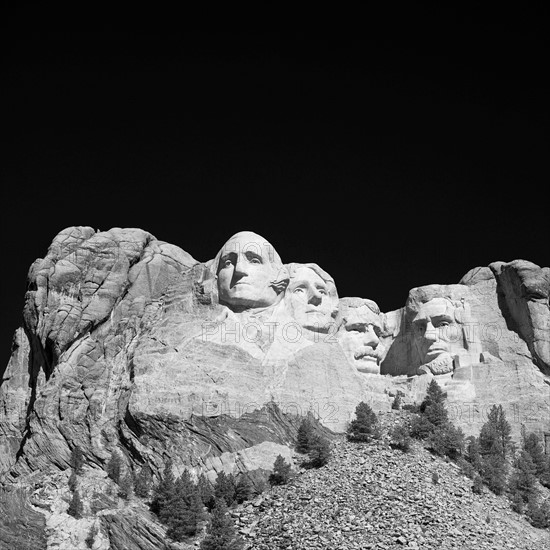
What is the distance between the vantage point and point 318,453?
6825 cm

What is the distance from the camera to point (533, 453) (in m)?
71.9

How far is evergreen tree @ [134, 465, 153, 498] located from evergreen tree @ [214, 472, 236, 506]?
234 cm

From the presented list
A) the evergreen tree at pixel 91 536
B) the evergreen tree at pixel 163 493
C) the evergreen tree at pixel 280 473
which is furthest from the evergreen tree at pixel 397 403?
the evergreen tree at pixel 91 536

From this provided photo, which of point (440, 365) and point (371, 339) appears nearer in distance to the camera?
point (440, 365)

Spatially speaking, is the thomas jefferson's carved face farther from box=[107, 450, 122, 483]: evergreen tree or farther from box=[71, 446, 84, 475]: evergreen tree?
box=[71, 446, 84, 475]: evergreen tree

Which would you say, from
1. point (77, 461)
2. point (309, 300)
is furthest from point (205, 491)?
point (309, 300)

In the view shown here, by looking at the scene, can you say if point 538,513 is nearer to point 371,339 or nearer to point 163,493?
point 371,339

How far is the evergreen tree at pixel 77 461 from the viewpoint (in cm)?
6881

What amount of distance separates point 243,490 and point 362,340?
11750mm

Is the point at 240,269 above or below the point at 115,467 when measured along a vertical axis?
above

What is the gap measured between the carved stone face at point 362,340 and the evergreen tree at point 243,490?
998 cm

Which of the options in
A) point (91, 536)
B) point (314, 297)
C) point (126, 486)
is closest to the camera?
point (91, 536)

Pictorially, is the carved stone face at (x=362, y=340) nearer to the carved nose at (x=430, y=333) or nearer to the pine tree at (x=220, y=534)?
the carved nose at (x=430, y=333)

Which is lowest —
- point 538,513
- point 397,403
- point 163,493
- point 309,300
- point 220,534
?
point 220,534
